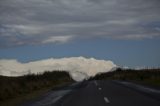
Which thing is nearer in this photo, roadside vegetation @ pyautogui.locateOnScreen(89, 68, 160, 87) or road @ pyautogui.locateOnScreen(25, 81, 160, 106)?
road @ pyautogui.locateOnScreen(25, 81, 160, 106)

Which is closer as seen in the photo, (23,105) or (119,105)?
(119,105)

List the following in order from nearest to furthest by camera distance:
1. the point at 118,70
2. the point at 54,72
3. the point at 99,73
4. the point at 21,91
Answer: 1. the point at 21,91
2. the point at 54,72
3. the point at 118,70
4. the point at 99,73

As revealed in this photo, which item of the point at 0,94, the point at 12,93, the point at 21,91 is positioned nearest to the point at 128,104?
the point at 0,94

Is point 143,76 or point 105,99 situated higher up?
point 105,99

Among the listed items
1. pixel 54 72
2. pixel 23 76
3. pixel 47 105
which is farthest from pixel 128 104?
pixel 54 72

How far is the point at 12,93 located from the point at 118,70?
79.3 metres

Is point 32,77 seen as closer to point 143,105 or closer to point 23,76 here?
point 23,76

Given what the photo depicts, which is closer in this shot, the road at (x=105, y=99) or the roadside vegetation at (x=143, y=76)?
the road at (x=105, y=99)

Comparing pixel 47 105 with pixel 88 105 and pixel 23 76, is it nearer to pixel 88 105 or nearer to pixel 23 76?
pixel 88 105

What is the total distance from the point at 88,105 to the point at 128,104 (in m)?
1.93

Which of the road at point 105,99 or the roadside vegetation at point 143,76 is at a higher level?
the road at point 105,99

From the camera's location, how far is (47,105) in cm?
2159

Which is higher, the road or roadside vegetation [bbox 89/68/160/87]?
the road

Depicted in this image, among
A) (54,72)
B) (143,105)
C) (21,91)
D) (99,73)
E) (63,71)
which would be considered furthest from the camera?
(99,73)
